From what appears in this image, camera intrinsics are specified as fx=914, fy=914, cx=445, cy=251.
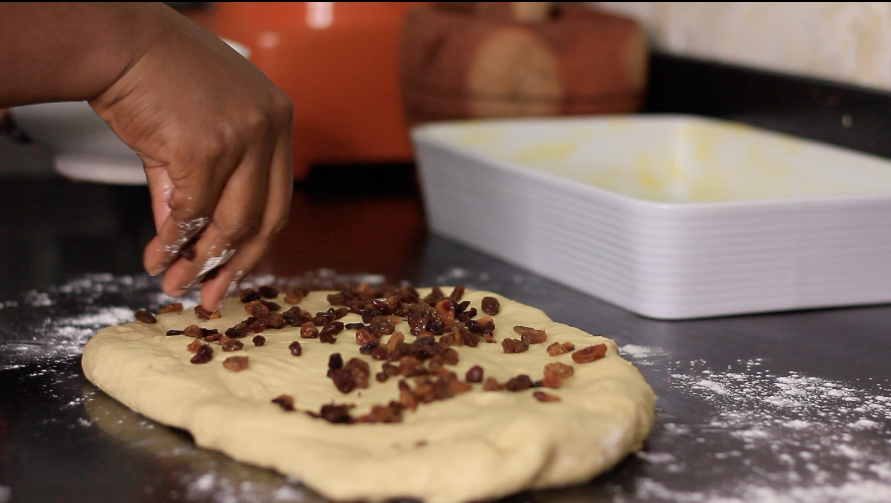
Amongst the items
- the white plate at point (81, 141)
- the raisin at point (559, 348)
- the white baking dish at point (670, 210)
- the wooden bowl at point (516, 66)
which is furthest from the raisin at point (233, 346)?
the wooden bowl at point (516, 66)

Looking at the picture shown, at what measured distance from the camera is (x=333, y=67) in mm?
1989

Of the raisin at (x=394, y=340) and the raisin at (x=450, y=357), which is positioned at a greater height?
the raisin at (x=450, y=357)

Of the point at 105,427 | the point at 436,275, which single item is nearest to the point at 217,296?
the point at 105,427

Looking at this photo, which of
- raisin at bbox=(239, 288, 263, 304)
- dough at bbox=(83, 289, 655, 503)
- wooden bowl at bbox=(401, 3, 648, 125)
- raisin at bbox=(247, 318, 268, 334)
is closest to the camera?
dough at bbox=(83, 289, 655, 503)

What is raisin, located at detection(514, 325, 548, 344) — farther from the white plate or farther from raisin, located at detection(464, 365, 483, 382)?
the white plate

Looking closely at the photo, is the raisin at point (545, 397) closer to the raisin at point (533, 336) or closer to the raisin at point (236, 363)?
the raisin at point (533, 336)

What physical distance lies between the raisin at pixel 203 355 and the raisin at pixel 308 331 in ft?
Answer: 0.37

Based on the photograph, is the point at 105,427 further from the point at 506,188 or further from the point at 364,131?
the point at 364,131

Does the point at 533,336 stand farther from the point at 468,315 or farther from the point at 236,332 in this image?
the point at 236,332

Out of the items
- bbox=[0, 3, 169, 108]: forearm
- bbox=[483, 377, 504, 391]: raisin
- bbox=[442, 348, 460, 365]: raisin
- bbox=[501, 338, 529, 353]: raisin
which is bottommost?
bbox=[501, 338, 529, 353]: raisin

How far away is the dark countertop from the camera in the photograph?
0.77 metres

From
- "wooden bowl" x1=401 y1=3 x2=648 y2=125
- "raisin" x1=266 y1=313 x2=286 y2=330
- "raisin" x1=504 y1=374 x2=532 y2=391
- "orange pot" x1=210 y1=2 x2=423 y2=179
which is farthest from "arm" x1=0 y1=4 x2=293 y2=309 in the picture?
"orange pot" x1=210 y1=2 x2=423 y2=179

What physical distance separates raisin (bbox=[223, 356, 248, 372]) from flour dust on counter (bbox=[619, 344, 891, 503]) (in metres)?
0.39

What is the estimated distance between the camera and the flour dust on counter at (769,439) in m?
0.77
